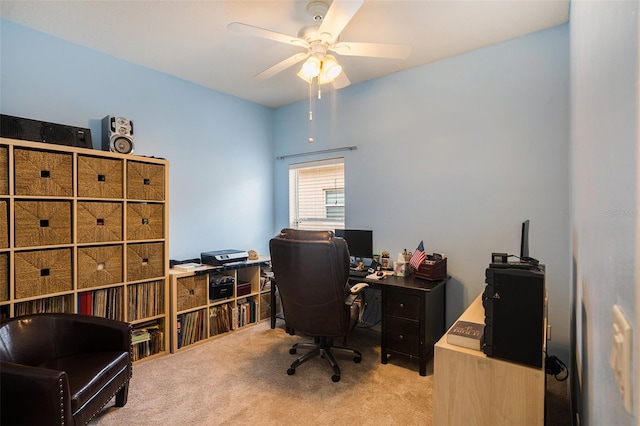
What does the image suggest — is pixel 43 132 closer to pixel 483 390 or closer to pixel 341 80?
pixel 341 80

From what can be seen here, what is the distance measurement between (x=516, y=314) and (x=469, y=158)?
1855 millimetres

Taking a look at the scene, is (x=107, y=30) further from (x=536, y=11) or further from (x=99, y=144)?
(x=536, y=11)

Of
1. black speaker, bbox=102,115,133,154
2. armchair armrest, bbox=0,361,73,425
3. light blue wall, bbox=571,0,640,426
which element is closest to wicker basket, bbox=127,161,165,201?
black speaker, bbox=102,115,133,154

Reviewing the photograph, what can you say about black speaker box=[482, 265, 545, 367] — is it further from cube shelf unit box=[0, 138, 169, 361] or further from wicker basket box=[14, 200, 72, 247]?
wicker basket box=[14, 200, 72, 247]

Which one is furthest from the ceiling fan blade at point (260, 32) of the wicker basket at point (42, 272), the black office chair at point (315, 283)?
the wicker basket at point (42, 272)

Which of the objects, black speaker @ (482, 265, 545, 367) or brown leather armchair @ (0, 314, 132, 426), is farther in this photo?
brown leather armchair @ (0, 314, 132, 426)

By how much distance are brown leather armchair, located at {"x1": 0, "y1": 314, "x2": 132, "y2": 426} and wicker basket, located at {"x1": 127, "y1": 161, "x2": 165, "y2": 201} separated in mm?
1120

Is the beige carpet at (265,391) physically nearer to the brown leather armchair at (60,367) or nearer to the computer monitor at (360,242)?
the brown leather armchair at (60,367)

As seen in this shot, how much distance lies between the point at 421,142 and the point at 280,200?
2124 mm

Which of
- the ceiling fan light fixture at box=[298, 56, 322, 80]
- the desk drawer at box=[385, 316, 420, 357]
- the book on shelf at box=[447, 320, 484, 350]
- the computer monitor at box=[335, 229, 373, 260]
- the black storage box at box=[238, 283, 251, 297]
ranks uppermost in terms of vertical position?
the ceiling fan light fixture at box=[298, 56, 322, 80]

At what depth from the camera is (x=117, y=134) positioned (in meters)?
2.74

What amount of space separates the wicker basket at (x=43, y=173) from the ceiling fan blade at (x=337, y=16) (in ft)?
6.92

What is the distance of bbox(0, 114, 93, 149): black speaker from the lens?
2.21m

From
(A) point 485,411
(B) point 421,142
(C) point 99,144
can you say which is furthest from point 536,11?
(C) point 99,144
